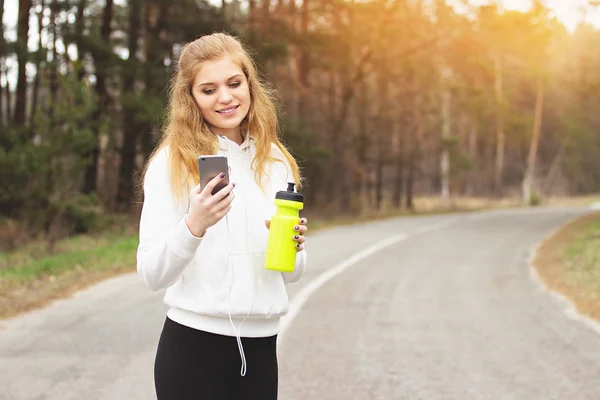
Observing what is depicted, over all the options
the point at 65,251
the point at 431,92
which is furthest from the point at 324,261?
the point at 431,92

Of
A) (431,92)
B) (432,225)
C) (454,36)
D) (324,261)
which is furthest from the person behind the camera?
(431,92)

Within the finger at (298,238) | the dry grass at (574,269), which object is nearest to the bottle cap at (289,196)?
the finger at (298,238)

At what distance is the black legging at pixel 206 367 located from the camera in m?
2.38

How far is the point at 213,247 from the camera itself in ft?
7.84

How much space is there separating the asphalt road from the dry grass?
1.31 feet

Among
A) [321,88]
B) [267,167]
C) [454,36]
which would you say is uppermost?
[454,36]

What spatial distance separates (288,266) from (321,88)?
1264 inches

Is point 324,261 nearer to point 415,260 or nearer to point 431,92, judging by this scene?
point 415,260

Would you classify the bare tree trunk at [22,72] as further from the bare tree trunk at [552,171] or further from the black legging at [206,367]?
the bare tree trunk at [552,171]

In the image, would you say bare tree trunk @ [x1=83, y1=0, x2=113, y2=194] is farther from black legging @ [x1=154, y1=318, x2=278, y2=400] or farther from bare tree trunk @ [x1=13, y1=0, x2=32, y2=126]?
black legging @ [x1=154, y1=318, x2=278, y2=400]

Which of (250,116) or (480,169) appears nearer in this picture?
(250,116)

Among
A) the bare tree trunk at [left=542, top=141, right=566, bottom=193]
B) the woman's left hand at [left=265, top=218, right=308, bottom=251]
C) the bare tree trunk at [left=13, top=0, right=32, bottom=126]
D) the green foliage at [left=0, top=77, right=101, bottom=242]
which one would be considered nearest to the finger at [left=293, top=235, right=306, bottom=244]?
the woman's left hand at [left=265, top=218, right=308, bottom=251]

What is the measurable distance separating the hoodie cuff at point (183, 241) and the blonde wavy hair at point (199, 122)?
6.0 inches

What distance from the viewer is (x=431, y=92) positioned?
47.0 meters
